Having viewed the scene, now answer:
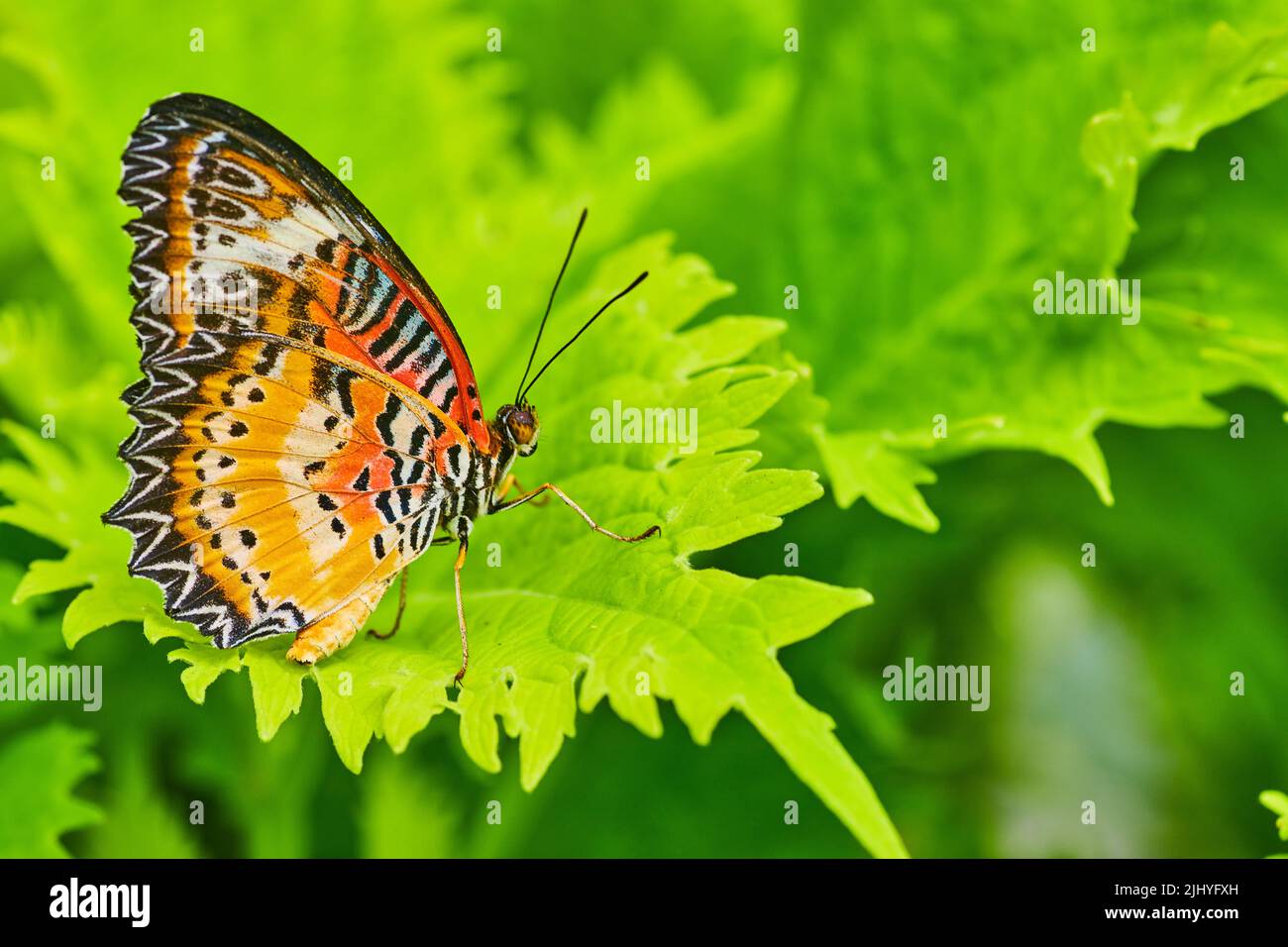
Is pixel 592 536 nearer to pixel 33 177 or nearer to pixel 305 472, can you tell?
pixel 305 472


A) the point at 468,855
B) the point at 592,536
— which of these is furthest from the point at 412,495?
the point at 468,855

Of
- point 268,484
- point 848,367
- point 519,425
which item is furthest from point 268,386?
point 848,367

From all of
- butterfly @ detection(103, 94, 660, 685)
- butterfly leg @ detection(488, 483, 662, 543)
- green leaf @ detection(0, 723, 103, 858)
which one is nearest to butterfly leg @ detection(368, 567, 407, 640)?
butterfly @ detection(103, 94, 660, 685)

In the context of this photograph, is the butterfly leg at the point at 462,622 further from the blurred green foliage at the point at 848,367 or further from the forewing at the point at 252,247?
the forewing at the point at 252,247

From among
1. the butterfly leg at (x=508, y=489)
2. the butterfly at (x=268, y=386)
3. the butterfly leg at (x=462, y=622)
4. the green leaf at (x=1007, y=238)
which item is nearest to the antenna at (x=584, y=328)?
the butterfly at (x=268, y=386)

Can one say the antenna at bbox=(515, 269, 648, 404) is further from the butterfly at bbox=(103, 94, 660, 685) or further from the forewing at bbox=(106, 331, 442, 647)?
the forewing at bbox=(106, 331, 442, 647)
